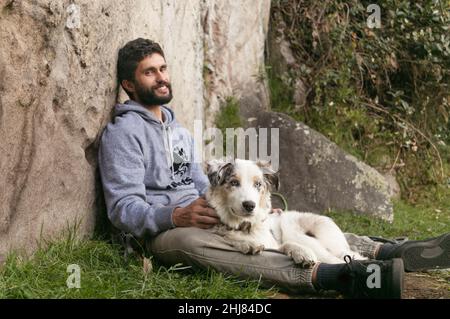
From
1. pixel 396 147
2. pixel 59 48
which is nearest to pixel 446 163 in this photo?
pixel 396 147

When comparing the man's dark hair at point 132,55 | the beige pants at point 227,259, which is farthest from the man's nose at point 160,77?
the beige pants at point 227,259

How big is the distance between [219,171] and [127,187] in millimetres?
630

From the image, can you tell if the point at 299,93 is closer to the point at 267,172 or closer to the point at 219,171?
the point at 267,172

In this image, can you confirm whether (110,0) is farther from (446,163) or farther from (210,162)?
(446,163)

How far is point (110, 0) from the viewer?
414 centimetres

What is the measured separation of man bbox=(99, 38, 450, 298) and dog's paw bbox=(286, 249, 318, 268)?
0.13 ft

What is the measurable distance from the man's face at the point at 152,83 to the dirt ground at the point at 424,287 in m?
1.62

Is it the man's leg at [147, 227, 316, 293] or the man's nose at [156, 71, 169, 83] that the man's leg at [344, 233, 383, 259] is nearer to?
the man's leg at [147, 227, 316, 293]

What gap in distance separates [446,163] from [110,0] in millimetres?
5532

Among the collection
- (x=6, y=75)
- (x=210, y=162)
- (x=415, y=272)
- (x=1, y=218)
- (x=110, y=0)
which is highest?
(x=110, y=0)

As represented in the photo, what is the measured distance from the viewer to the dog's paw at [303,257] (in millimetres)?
3486

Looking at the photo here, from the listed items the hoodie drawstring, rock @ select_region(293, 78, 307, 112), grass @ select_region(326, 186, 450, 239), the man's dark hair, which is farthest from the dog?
rock @ select_region(293, 78, 307, 112)

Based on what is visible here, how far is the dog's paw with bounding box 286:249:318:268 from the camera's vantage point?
349cm
